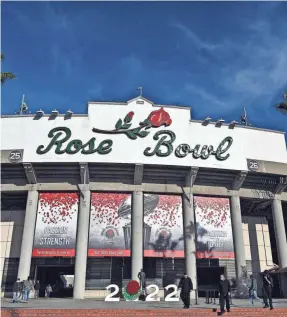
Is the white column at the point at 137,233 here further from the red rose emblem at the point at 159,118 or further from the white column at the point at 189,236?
the red rose emblem at the point at 159,118

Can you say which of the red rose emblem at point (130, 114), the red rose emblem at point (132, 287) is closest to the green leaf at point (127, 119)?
the red rose emblem at point (130, 114)

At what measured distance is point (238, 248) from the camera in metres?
32.9

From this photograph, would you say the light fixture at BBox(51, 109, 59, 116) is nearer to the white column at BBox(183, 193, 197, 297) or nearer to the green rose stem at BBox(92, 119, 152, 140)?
the green rose stem at BBox(92, 119, 152, 140)

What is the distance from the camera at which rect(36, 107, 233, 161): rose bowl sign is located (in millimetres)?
32906

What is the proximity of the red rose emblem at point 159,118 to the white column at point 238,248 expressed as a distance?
33.0ft

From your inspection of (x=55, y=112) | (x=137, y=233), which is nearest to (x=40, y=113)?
(x=55, y=112)

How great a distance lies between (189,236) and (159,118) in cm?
1175

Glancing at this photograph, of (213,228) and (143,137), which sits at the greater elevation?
(143,137)

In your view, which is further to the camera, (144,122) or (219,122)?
(219,122)

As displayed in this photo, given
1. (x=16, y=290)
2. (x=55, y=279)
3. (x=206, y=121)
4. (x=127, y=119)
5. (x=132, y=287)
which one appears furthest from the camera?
(x=55, y=279)

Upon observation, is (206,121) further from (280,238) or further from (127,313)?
(127,313)

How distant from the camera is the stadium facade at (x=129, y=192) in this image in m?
32.1

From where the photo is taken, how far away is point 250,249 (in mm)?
36812

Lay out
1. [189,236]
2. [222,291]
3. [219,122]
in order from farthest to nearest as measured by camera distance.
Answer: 1. [219,122]
2. [189,236]
3. [222,291]
